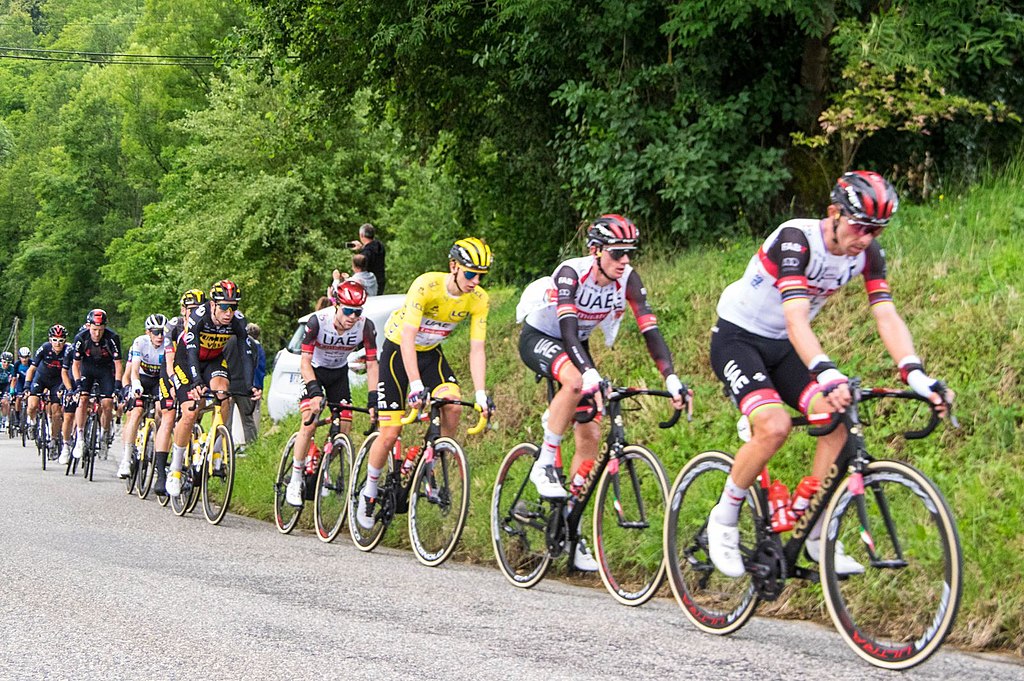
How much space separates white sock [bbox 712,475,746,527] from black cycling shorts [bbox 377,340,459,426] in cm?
399

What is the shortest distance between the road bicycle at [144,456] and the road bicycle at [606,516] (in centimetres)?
701

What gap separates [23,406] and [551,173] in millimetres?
15693

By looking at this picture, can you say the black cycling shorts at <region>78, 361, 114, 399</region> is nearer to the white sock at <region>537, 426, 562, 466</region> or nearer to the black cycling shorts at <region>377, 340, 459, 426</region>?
the black cycling shorts at <region>377, 340, 459, 426</region>

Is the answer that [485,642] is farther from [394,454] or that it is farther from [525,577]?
[394,454]

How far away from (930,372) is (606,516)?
2936 mm

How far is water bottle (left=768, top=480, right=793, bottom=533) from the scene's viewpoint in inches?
257

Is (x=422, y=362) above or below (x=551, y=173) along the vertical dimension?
below

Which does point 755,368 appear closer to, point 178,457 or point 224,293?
point 224,293

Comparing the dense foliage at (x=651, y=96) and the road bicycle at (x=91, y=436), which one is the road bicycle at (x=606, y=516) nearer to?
the dense foliage at (x=651, y=96)

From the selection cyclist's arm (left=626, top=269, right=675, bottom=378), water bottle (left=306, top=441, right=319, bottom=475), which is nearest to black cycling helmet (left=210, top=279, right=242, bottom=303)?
water bottle (left=306, top=441, right=319, bottom=475)

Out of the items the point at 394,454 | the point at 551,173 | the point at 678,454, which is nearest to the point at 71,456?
the point at 551,173

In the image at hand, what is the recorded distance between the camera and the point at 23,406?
2903 cm

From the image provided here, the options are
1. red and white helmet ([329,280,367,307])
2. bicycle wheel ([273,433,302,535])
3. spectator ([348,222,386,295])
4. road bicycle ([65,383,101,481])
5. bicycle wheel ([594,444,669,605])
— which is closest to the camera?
bicycle wheel ([594,444,669,605])

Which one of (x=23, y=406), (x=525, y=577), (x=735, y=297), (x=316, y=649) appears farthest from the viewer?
(x=23, y=406)
